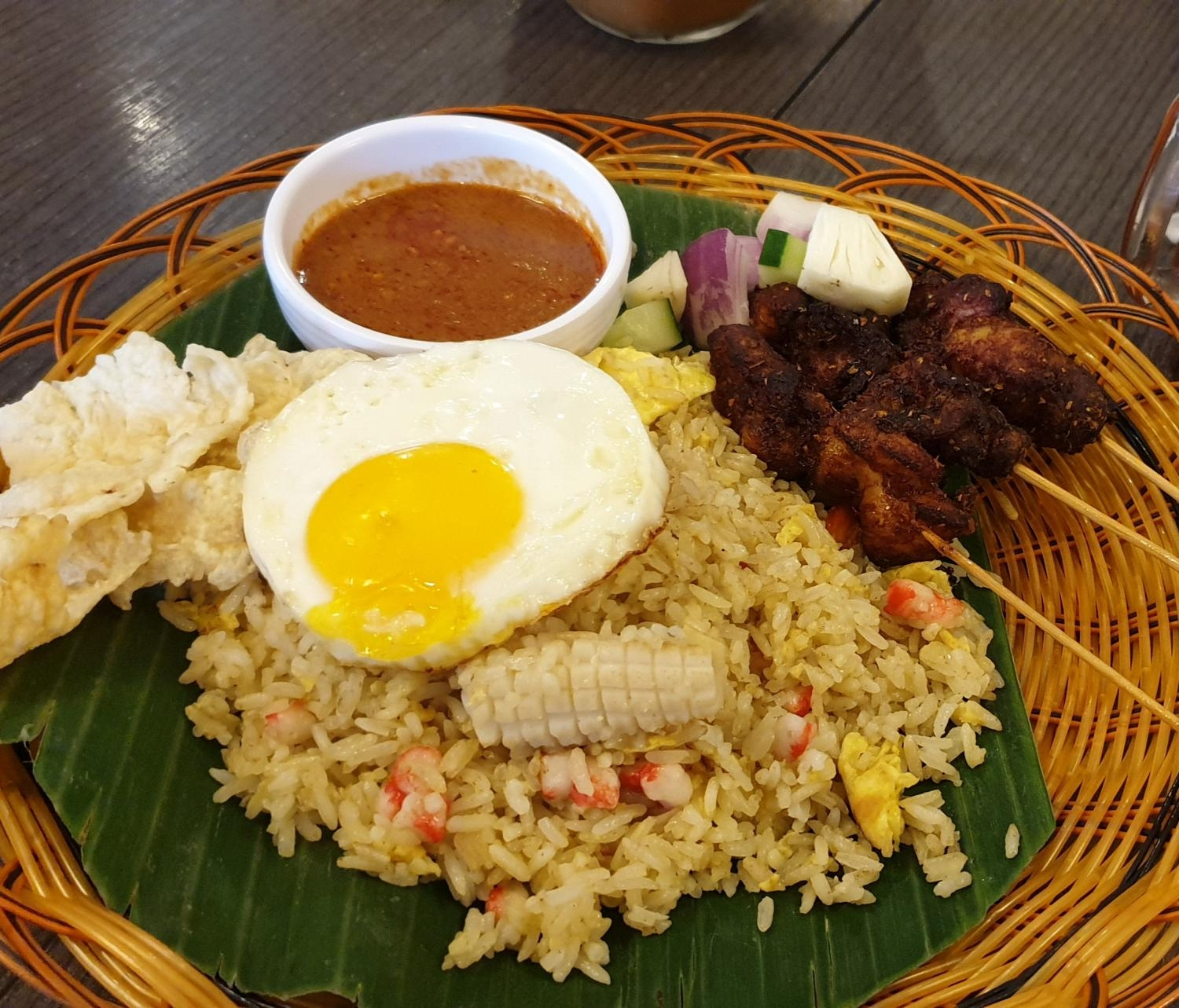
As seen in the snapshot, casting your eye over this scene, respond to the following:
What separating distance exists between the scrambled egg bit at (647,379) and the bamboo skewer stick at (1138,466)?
1.23 metres

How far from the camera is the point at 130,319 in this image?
9.81 ft

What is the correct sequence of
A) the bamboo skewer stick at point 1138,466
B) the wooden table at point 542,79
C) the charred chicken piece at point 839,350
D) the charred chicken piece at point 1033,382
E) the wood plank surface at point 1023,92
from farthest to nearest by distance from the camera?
1. the wood plank surface at point 1023,92
2. the wooden table at point 542,79
3. the charred chicken piece at point 839,350
4. the charred chicken piece at point 1033,382
5. the bamboo skewer stick at point 1138,466

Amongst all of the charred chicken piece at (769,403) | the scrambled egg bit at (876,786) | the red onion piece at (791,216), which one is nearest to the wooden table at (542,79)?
the red onion piece at (791,216)

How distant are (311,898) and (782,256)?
8.04 feet

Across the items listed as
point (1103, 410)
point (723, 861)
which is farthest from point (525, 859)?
point (1103, 410)

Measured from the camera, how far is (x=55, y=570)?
2150 millimetres

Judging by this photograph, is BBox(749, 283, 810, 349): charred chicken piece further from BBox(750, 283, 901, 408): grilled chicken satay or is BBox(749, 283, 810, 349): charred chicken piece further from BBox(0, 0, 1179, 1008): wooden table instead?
A: BBox(0, 0, 1179, 1008): wooden table

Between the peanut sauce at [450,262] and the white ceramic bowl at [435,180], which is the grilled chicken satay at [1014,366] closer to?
the white ceramic bowl at [435,180]

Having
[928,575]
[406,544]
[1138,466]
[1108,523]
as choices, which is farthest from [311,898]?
[1138,466]

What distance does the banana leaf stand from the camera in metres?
2.07

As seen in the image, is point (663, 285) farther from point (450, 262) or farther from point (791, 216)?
point (450, 262)

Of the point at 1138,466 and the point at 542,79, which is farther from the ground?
the point at 542,79

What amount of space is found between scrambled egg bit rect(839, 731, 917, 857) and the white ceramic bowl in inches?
59.0

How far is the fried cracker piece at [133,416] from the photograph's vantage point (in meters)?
2.36
